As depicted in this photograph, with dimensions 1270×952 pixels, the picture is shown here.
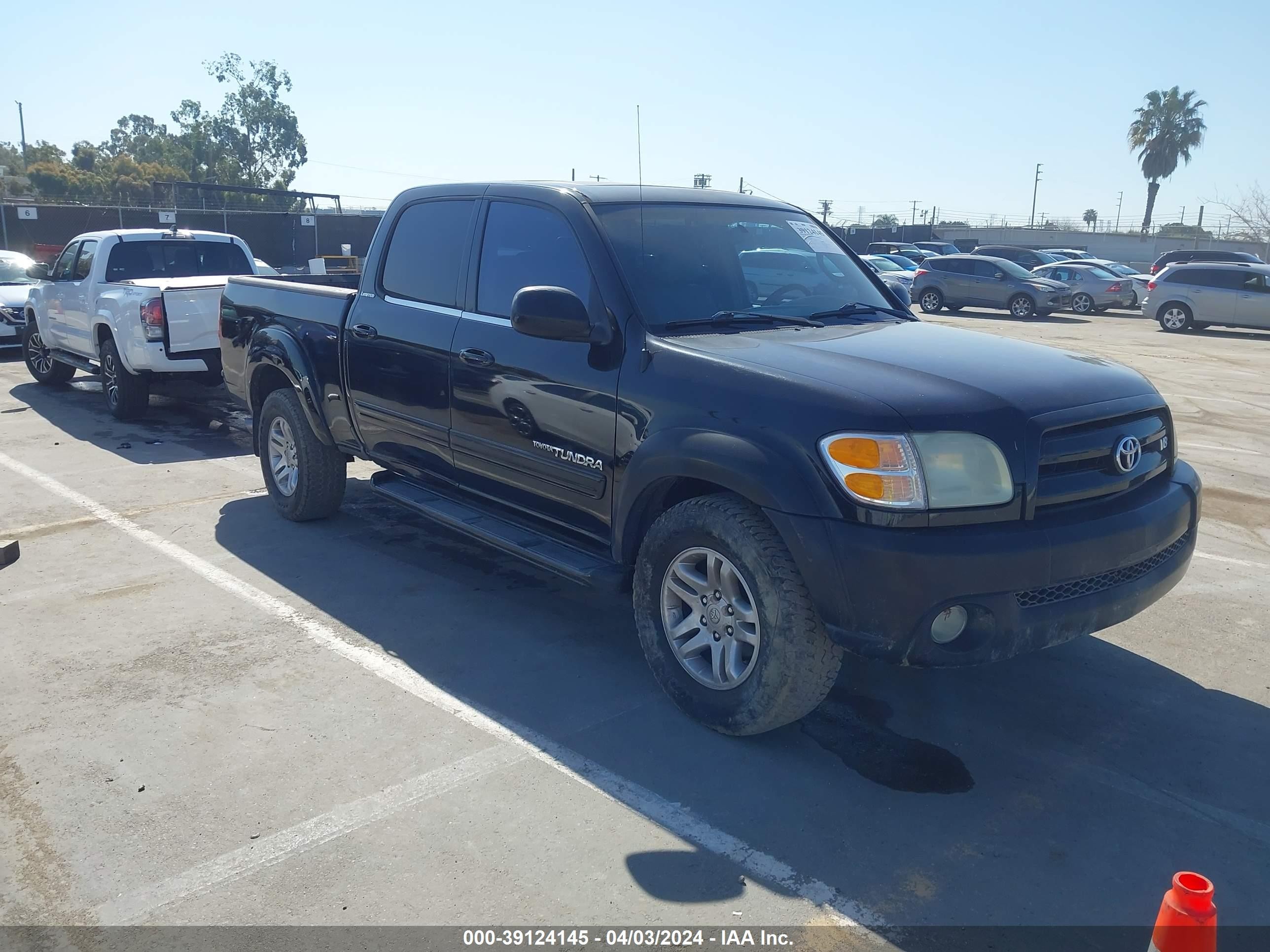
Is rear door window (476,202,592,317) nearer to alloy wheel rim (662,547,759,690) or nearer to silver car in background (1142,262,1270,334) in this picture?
alloy wheel rim (662,547,759,690)

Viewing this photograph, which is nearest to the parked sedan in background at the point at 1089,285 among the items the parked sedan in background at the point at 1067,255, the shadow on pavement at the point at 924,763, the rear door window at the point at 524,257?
the parked sedan in background at the point at 1067,255

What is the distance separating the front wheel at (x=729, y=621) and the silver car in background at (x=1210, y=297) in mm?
22743

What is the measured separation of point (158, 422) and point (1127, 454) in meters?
9.36

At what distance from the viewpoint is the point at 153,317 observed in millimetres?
9375

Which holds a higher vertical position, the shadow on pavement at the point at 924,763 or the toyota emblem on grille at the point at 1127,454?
the toyota emblem on grille at the point at 1127,454

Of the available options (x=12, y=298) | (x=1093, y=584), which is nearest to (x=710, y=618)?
(x=1093, y=584)

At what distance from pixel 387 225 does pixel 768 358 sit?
2822mm

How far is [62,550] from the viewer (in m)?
6.09

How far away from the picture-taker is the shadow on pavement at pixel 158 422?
9023 mm

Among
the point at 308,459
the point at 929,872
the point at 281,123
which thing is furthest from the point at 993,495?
the point at 281,123

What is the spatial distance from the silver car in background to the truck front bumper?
22.4m

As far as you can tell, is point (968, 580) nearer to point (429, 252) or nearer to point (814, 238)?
point (814, 238)

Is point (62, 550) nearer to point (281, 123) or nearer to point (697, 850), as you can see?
point (697, 850)

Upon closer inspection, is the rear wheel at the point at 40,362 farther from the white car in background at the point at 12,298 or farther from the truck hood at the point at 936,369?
the truck hood at the point at 936,369
